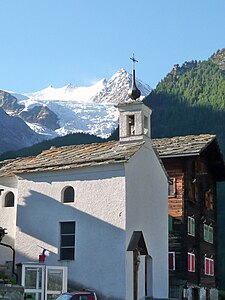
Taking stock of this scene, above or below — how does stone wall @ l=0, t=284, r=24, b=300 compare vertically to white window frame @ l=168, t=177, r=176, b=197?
below

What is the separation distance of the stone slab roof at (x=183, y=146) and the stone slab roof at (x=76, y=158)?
570 centimetres

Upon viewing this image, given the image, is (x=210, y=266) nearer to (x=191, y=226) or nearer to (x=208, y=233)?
(x=208, y=233)

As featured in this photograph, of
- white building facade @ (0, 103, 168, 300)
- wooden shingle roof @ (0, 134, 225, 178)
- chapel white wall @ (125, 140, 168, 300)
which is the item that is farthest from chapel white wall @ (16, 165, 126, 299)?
chapel white wall @ (125, 140, 168, 300)

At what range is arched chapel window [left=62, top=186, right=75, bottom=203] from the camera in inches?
1345

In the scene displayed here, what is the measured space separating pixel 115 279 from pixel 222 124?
92263 millimetres

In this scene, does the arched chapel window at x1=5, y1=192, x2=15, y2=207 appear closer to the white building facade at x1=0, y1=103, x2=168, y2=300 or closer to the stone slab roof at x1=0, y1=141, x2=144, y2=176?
the white building facade at x1=0, y1=103, x2=168, y2=300

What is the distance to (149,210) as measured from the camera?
35.5 meters

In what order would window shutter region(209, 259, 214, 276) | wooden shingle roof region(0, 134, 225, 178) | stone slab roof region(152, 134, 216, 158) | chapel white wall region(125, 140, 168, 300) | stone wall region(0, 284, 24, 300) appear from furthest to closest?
window shutter region(209, 259, 214, 276)
stone slab roof region(152, 134, 216, 158)
wooden shingle roof region(0, 134, 225, 178)
chapel white wall region(125, 140, 168, 300)
stone wall region(0, 284, 24, 300)

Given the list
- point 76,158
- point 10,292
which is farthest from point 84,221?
point 10,292

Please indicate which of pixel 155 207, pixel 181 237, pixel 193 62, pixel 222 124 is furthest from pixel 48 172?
pixel 193 62

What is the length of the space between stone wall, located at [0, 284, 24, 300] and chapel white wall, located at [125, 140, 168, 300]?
386 inches

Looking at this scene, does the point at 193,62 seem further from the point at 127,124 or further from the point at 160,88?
the point at 127,124

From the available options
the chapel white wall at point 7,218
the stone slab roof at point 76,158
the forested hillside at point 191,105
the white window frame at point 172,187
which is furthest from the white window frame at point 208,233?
the forested hillside at point 191,105

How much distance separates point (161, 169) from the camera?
37844mm
